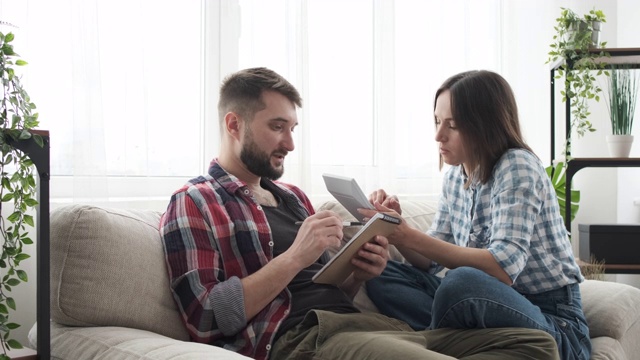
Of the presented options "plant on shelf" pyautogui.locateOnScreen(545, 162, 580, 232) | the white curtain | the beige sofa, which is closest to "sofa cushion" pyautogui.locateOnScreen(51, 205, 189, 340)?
the beige sofa

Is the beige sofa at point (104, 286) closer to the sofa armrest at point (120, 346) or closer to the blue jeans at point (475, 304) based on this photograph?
the sofa armrest at point (120, 346)

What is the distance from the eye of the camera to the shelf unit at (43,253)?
145 centimetres

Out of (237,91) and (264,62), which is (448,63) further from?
(237,91)

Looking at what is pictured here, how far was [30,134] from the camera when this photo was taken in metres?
1.42

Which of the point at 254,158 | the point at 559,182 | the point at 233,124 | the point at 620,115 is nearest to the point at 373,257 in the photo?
the point at 254,158

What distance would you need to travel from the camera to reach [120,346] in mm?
1436

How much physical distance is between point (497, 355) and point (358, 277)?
53 cm

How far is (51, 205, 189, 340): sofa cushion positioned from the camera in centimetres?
156

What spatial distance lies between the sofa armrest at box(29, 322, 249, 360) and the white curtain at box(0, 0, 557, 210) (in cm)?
91

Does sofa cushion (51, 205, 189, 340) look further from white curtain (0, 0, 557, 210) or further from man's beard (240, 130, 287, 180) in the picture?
white curtain (0, 0, 557, 210)

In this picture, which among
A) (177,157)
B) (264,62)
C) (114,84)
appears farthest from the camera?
(264,62)

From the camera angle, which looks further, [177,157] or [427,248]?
[177,157]

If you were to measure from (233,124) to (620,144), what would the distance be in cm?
213

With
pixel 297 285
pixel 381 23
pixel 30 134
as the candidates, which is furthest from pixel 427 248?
pixel 381 23
